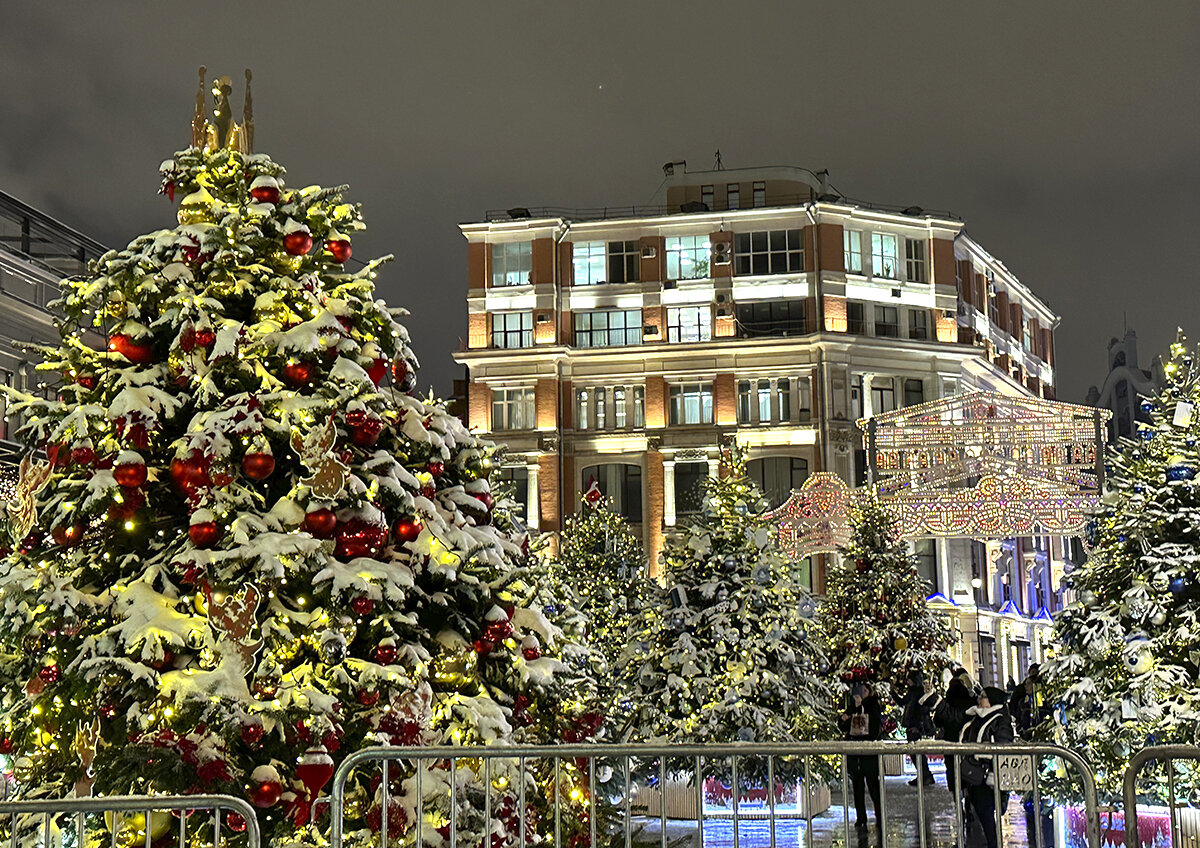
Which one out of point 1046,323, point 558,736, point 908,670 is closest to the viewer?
point 558,736

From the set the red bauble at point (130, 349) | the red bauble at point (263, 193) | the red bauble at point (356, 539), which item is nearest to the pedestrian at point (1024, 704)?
the red bauble at point (356, 539)

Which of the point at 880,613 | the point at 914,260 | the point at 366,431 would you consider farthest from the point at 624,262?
the point at 366,431

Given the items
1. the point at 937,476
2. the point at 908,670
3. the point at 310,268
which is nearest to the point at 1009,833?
the point at 310,268

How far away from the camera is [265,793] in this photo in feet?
23.1

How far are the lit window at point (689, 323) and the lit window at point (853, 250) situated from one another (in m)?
6.05

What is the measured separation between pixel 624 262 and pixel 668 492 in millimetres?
9918

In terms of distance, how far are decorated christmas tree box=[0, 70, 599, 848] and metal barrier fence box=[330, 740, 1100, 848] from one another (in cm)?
5

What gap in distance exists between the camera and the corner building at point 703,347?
52.6 m

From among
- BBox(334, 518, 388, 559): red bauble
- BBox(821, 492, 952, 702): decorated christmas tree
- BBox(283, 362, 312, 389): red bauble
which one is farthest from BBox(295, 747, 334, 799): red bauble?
BBox(821, 492, 952, 702): decorated christmas tree

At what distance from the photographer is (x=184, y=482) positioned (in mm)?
7418

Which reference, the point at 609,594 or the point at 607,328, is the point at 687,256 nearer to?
the point at 607,328

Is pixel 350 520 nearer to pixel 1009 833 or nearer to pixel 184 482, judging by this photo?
pixel 184 482

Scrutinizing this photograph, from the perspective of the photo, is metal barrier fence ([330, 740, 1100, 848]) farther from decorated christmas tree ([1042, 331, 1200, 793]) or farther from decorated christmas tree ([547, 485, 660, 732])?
decorated christmas tree ([547, 485, 660, 732])

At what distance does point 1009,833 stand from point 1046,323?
193 feet
